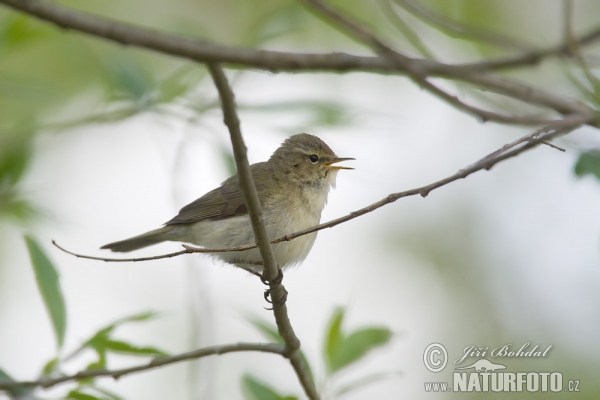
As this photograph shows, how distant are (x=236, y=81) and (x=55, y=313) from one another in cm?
179

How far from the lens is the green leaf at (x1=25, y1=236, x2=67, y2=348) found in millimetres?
3178

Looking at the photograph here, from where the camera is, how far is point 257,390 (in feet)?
12.4

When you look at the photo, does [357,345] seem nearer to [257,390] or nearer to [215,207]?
[257,390]

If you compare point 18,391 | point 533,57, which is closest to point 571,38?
point 533,57

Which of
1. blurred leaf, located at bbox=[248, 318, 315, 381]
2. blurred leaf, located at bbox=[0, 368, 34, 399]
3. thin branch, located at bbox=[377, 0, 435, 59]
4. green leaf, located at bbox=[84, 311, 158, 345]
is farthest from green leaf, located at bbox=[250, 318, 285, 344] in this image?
thin branch, located at bbox=[377, 0, 435, 59]

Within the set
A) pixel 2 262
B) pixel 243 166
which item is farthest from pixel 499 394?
pixel 2 262

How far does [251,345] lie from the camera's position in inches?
140

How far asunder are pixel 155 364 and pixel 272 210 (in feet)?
7.66

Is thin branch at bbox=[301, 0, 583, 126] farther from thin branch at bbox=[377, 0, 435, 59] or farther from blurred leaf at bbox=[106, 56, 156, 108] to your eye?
blurred leaf at bbox=[106, 56, 156, 108]

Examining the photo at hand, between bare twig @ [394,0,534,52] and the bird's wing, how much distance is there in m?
3.35

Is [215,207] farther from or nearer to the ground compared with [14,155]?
farther from the ground

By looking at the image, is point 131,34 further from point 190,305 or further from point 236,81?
point 190,305

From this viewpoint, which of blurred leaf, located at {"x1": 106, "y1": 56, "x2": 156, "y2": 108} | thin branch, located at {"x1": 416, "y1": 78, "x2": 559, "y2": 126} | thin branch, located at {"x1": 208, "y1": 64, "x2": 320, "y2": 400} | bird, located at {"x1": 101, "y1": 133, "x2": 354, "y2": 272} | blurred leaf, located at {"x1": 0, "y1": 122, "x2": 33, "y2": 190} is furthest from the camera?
bird, located at {"x1": 101, "y1": 133, "x2": 354, "y2": 272}

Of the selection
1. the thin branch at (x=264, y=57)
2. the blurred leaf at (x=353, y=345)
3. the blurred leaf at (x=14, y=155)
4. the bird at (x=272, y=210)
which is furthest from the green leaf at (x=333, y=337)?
the thin branch at (x=264, y=57)
